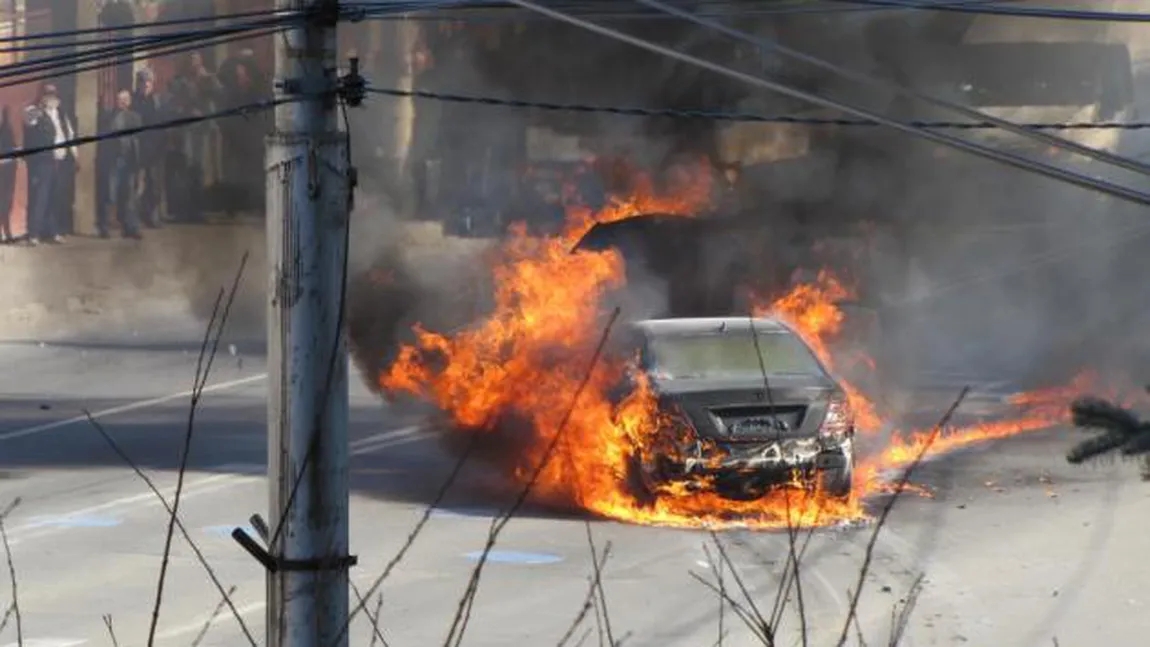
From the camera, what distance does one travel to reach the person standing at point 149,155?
4009 centimetres

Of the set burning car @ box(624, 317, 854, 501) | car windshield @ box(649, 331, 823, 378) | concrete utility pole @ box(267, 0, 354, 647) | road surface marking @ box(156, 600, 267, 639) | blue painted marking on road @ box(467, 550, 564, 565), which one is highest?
concrete utility pole @ box(267, 0, 354, 647)

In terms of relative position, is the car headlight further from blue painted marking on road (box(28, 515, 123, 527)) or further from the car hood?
blue painted marking on road (box(28, 515, 123, 527))

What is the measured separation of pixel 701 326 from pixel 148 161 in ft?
72.7

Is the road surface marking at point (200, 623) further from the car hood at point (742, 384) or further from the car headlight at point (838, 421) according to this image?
the car headlight at point (838, 421)

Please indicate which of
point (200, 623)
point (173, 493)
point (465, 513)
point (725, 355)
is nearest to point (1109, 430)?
point (200, 623)

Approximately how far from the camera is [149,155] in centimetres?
4097

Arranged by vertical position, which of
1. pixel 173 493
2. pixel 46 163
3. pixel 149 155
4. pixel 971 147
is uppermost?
pixel 971 147

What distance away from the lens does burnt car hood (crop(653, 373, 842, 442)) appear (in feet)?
61.8

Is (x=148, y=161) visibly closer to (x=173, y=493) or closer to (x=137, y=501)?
(x=173, y=493)

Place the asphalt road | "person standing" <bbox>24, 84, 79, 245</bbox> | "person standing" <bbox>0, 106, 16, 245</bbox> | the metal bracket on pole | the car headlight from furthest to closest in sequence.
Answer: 1. "person standing" <bbox>0, 106, 16, 245</bbox>
2. "person standing" <bbox>24, 84, 79, 245</bbox>
3. the car headlight
4. the asphalt road
5. the metal bracket on pole

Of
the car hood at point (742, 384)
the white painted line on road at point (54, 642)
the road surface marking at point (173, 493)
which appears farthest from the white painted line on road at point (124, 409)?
the white painted line on road at point (54, 642)

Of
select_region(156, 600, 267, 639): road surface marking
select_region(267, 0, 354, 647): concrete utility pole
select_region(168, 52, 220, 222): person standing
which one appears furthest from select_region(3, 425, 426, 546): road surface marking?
select_region(168, 52, 220, 222): person standing

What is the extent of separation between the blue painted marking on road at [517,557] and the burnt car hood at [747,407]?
1.77 meters

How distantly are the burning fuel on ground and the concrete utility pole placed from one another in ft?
33.7
